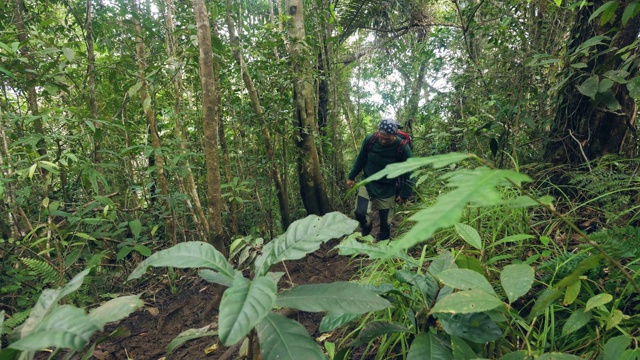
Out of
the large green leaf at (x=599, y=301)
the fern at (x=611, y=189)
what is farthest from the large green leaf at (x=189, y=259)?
the fern at (x=611, y=189)

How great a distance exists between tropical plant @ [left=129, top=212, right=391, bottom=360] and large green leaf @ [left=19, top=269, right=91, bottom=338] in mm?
139

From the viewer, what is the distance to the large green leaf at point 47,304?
95 centimetres

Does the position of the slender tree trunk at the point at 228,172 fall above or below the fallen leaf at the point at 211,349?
above

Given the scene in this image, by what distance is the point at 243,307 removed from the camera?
2.74ft

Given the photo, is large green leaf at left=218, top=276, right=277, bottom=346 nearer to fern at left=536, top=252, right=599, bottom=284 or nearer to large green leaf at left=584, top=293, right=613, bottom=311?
large green leaf at left=584, top=293, right=613, bottom=311

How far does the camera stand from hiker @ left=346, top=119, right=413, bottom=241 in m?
3.92

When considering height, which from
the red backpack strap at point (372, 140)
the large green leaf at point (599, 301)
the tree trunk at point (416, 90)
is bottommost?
the large green leaf at point (599, 301)

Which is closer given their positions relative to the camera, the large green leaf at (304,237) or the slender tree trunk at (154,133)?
the large green leaf at (304,237)

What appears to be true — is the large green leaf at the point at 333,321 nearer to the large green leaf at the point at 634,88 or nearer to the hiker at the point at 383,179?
the large green leaf at the point at 634,88

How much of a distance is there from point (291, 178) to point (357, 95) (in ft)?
11.2

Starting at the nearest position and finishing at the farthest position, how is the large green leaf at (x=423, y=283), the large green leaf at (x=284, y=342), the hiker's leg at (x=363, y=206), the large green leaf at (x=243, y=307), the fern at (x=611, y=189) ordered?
the large green leaf at (x=243, y=307) → the large green leaf at (x=284, y=342) → the large green leaf at (x=423, y=283) → the fern at (x=611, y=189) → the hiker's leg at (x=363, y=206)

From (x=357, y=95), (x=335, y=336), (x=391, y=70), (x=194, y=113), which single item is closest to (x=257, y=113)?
(x=194, y=113)

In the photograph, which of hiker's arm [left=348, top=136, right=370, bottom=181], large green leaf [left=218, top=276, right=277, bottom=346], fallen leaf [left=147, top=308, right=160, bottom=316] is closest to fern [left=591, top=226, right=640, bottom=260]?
large green leaf [left=218, top=276, right=277, bottom=346]

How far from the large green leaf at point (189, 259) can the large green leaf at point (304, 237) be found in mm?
121
